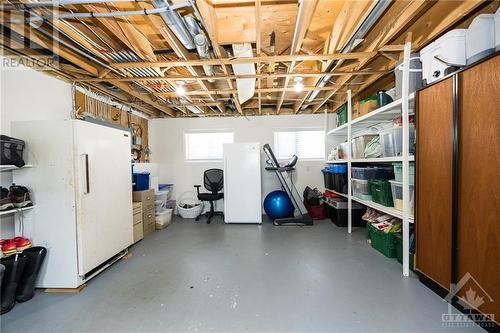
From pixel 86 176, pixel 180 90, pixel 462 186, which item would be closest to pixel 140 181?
pixel 86 176

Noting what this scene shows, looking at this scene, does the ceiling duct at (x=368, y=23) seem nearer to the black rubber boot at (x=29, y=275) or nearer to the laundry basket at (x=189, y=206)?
the black rubber boot at (x=29, y=275)

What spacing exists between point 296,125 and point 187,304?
4.09m

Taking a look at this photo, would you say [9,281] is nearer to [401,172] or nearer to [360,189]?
[401,172]

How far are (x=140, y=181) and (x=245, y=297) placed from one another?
270 cm

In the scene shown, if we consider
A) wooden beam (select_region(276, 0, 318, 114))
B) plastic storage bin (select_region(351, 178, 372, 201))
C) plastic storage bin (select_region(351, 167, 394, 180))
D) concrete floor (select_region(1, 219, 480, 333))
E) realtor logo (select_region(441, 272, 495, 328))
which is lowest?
concrete floor (select_region(1, 219, 480, 333))

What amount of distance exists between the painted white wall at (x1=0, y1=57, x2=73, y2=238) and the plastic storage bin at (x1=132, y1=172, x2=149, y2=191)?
123 centimetres

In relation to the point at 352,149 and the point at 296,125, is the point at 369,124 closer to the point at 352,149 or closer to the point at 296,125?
the point at 352,149

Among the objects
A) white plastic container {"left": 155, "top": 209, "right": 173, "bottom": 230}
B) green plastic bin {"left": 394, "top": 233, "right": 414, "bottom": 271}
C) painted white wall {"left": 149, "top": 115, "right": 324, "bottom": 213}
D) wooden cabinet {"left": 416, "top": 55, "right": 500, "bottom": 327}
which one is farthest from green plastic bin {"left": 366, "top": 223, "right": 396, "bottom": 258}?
white plastic container {"left": 155, "top": 209, "right": 173, "bottom": 230}

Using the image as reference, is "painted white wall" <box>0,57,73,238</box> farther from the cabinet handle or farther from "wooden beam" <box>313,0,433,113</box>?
"wooden beam" <box>313,0,433,113</box>

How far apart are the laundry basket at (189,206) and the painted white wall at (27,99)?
260 cm

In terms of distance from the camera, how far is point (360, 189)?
10.6 ft

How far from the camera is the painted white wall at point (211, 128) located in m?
4.86

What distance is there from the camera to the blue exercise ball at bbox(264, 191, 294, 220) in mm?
4216

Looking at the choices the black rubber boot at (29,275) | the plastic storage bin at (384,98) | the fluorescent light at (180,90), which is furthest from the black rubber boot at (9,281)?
the plastic storage bin at (384,98)
